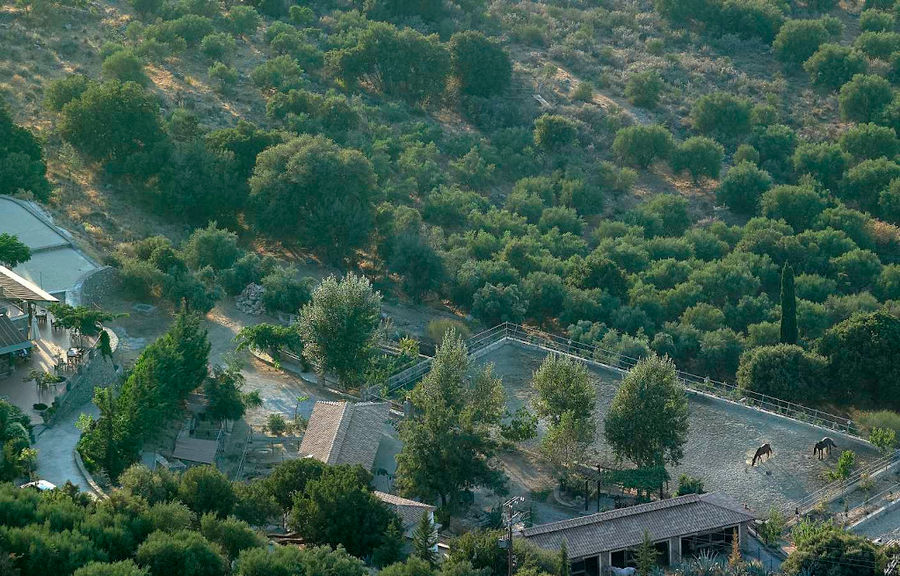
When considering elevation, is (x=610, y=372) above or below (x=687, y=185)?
above

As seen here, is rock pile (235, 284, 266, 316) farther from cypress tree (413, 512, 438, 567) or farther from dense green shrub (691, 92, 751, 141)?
dense green shrub (691, 92, 751, 141)

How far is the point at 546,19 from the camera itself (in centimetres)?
10531

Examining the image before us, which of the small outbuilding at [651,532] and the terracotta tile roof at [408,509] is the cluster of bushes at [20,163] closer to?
the terracotta tile roof at [408,509]

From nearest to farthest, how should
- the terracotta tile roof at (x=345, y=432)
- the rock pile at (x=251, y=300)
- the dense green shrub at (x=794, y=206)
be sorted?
the terracotta tile roof at (x=345, y=432) < the rock pile at (x=251, y=300) < the dense green shrub at (x=794, y=206)

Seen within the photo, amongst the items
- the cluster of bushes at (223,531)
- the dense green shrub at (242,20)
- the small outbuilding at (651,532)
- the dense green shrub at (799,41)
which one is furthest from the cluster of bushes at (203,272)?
the dense green shrub at (799,41)

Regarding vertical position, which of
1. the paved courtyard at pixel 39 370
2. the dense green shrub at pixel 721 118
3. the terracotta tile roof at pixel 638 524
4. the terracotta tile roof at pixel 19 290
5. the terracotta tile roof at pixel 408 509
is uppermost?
the terracotta tile roof at pixel 638 524

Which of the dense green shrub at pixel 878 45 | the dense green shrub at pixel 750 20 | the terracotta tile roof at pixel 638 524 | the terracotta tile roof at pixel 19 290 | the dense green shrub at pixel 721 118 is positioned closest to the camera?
the terracotta tile roof at pixel 638 524

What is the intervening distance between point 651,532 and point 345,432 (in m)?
10.7

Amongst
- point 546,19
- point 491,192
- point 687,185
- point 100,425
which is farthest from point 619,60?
point 100,425

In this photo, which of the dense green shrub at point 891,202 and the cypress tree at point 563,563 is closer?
the cypress tree at point 563,563

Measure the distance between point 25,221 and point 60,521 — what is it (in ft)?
82.7

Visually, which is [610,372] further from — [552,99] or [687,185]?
[552,99]

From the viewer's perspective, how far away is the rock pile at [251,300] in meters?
60.5

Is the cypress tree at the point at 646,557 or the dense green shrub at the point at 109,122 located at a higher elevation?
the cypress tree at the point at 646,557
